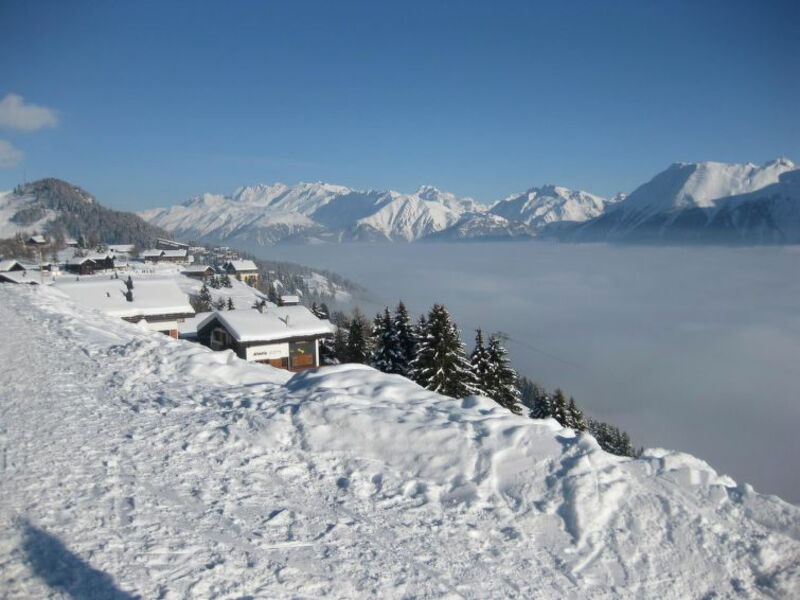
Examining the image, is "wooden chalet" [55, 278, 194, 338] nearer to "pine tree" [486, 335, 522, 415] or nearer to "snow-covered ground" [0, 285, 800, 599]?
"pine tree" [486, 335, 522, 415]

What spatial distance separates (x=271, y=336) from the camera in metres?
29.0

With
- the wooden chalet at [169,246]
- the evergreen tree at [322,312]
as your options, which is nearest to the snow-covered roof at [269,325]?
the evergreen tree at [322,312]

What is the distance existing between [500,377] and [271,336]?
1271cm

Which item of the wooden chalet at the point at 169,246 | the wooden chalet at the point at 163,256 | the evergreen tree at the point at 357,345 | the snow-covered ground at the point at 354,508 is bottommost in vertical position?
the evergreen tree at the point at 357,345

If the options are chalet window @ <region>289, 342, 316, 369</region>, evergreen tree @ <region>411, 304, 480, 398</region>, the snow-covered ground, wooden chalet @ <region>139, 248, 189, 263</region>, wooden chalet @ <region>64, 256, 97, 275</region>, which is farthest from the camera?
wooden chalet @ <region>139, 248, 189, 263</region>

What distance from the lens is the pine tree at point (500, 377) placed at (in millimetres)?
27198

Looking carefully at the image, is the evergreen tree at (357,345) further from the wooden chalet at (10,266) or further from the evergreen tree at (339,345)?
the wooden chalet at (10,266)

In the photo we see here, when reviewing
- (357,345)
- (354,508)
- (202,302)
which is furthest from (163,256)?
(354,508)

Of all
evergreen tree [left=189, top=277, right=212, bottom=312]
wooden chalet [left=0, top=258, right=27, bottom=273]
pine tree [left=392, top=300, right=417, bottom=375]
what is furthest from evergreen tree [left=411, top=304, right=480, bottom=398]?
wooden chalet [left=0, top=258, right=27, bottom=273]

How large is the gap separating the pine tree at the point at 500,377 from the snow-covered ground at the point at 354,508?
1881cm

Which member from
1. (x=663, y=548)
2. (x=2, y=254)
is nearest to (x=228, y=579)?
(x=663, y=548)

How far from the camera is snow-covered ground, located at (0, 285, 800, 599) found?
478 centimetres

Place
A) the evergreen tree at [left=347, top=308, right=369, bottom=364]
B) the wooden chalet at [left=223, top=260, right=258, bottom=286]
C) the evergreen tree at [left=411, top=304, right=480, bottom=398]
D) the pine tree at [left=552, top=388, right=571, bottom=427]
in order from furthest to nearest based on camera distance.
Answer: the wooden chalet at [left=223, top=260, right=258, bottom=286] → the evergreen tree at [left=347, top=308, right=369, bottom=364] → the pine tree at [left=552, top=388, right=571, bottom=427] → the evergreen tree at [left=411, top=304, right=480, bottom=398]

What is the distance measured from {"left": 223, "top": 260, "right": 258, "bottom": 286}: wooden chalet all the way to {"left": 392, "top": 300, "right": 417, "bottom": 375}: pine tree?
10170cm
